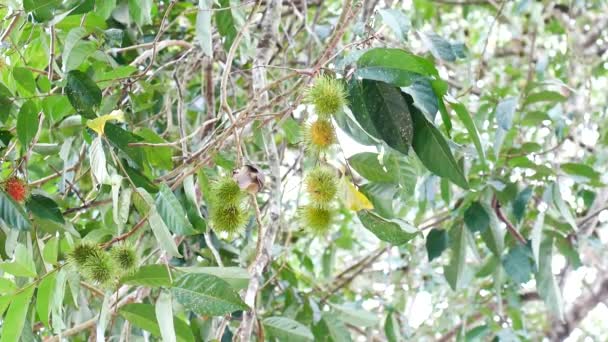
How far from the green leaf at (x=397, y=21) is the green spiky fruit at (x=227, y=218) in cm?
37

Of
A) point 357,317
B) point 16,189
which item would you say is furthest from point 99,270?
point 357,317

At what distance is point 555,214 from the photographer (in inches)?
74.1

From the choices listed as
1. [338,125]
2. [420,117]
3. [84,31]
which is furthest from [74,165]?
[420,117]

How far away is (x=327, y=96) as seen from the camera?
0.97 m

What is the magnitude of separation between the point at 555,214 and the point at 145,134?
108 cm

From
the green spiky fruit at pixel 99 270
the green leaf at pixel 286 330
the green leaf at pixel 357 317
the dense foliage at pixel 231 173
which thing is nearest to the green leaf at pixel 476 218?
the dense foliage at pixel 231 173

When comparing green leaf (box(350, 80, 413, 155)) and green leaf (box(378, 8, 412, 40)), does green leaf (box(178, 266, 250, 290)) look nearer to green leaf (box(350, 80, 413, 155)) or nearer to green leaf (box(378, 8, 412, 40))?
green leaf (box(350, 80, 413, 155))

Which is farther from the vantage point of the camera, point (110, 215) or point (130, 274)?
point (110, 215)

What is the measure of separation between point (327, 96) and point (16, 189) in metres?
0.53

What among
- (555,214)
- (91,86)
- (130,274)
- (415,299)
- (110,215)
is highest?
(91,86)

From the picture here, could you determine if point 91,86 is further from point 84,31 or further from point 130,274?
point 130,274

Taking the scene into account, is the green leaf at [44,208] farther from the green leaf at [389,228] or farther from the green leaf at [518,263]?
the green leaf at [518,263]

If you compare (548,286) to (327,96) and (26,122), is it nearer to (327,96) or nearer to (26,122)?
(327,96)

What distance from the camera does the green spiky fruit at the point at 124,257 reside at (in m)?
1.09
